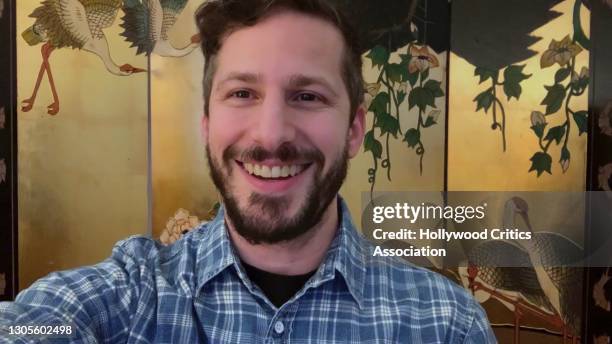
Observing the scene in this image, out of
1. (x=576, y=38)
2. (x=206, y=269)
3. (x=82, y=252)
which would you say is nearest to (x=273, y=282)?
(x=206, y=269)

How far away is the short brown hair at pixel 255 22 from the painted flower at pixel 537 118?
0.37 m

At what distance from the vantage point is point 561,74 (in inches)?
46.4

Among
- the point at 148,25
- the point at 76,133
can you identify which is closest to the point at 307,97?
the point at 148,25

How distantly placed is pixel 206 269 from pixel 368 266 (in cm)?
32

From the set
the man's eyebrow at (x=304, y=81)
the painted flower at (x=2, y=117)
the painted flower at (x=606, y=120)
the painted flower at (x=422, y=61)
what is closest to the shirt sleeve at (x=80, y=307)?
the painted flower at (x=2, y=117)

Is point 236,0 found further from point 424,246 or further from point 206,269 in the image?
point 424,246


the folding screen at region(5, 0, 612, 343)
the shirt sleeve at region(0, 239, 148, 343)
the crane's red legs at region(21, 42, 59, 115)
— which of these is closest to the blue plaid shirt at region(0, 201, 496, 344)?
the shirt sleeve at region(0, 239, 148, 343)

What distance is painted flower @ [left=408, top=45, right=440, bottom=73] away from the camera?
3.81 feet

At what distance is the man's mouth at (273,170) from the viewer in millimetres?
1004

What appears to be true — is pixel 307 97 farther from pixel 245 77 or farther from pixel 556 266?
pixel 556 266

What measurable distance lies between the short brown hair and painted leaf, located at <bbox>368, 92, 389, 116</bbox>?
1.6 inches

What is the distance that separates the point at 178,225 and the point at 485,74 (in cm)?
71

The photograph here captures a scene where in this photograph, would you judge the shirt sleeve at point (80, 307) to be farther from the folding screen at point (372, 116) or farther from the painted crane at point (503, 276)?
the painted crane at point (503, 276)

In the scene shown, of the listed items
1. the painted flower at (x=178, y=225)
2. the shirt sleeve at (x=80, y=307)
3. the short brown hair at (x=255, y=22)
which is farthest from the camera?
the painted flower at (x=178, y=225)
